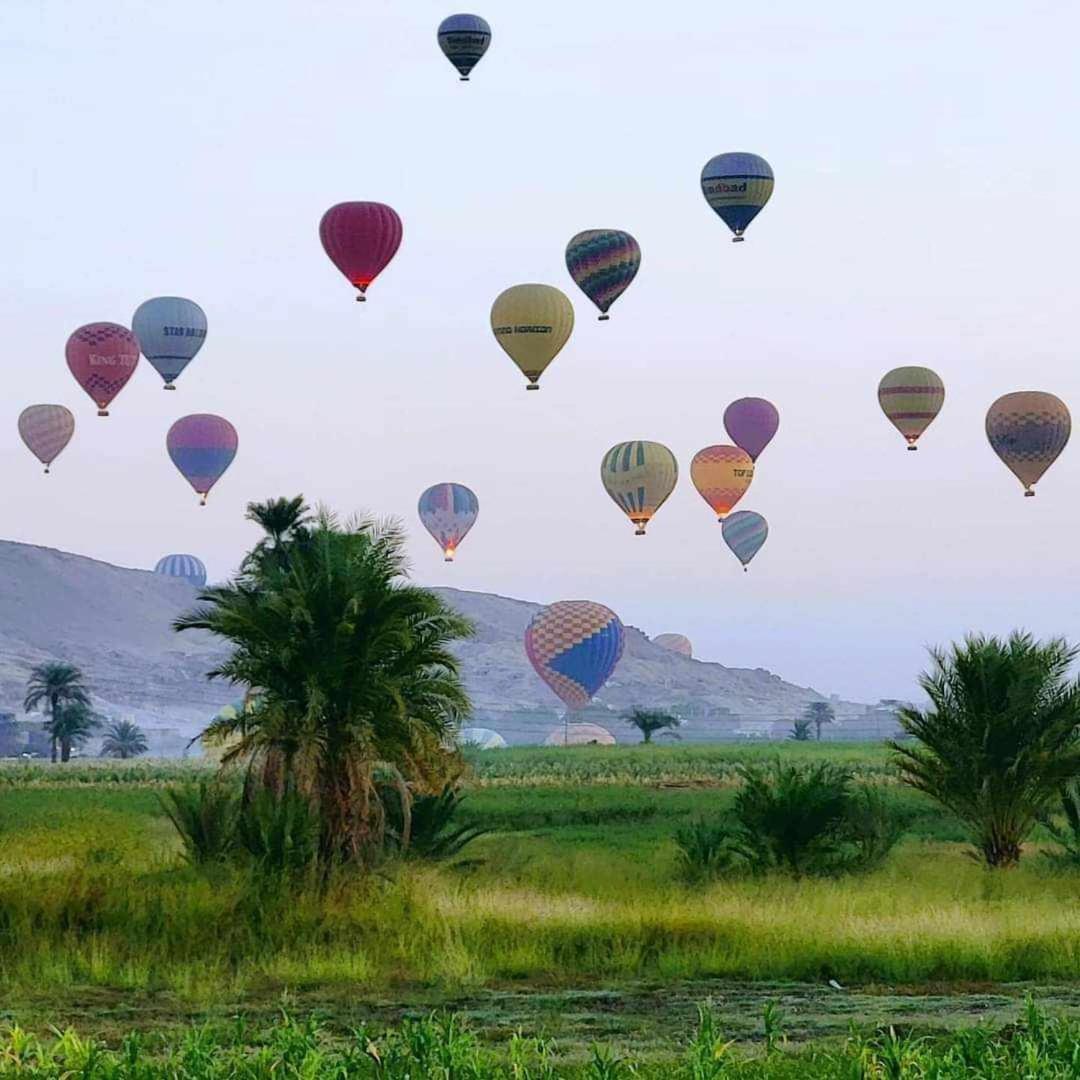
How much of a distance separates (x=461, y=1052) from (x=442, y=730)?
14262mm

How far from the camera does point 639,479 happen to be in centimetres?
8981

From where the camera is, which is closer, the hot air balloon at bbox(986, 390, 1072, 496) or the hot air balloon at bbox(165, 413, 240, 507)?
the hot air balloon at bbox(986, 390, 1072, 496)

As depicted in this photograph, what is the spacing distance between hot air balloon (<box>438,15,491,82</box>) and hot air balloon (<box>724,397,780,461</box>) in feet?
91.7

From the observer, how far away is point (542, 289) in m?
75.3

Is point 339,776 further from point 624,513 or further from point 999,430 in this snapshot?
point 624,513

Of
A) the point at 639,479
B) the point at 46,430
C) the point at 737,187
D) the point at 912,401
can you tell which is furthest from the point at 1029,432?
the point at 46,430

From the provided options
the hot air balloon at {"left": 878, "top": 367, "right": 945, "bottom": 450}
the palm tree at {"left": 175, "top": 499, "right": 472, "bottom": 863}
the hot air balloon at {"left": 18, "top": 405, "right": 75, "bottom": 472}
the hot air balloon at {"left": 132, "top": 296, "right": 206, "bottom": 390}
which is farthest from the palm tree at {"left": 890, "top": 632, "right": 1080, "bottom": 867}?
the hot air balloon at {"left": 18, "top": 405, "right": 75, "bottom": 472}

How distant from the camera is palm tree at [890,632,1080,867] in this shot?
33.4 m

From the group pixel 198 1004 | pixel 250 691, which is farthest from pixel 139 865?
pixel 198 1004

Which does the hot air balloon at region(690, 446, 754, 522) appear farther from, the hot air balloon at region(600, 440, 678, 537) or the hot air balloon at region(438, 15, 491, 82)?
the hot air balloon at region(438, 15, 491, 82)

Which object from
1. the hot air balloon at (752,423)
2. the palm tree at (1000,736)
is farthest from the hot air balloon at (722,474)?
the palm tree at (1000,736)

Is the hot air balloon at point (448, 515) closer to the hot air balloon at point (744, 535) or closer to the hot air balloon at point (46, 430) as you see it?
the hot air balloon at point (744, 535)

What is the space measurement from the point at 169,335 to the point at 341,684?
56.6 meters

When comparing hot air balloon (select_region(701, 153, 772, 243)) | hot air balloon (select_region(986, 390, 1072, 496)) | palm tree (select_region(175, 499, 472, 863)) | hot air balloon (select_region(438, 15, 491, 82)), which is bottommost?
palm tree (select_region(175, 499, 472, 863))
